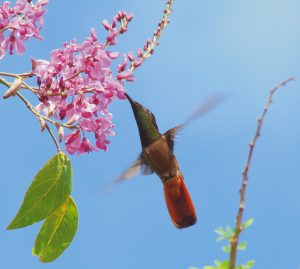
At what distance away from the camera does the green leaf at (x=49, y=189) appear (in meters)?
3.05

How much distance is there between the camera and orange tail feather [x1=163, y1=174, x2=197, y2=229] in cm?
326

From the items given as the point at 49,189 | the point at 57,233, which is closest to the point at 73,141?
the point at 49,189

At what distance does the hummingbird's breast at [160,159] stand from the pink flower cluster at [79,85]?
1.57 ft

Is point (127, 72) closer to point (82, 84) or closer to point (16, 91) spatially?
point (82, 84)

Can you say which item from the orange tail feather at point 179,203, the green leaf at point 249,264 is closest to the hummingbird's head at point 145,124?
the orange tail feather at point 179,203

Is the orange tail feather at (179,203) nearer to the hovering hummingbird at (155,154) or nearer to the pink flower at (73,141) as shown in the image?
the hovering hummingbird at (155,154)

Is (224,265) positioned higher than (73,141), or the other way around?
(73,141)

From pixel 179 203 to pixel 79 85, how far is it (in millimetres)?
937

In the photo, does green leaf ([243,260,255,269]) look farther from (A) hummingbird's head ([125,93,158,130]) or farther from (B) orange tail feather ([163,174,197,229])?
(A) hummingbird's head ([125,93,158,130])

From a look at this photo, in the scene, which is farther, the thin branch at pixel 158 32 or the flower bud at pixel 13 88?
the thin branch at pixel 158 32

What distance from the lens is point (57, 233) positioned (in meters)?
3.23

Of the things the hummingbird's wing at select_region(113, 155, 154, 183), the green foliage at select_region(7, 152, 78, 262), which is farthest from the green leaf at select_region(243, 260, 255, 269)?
the hummingbird's wing at select_region(113, 155, 154, 183)

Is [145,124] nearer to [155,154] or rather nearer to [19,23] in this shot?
[155,154]

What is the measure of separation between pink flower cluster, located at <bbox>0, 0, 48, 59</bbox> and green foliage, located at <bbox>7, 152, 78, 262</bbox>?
0.79 metres
